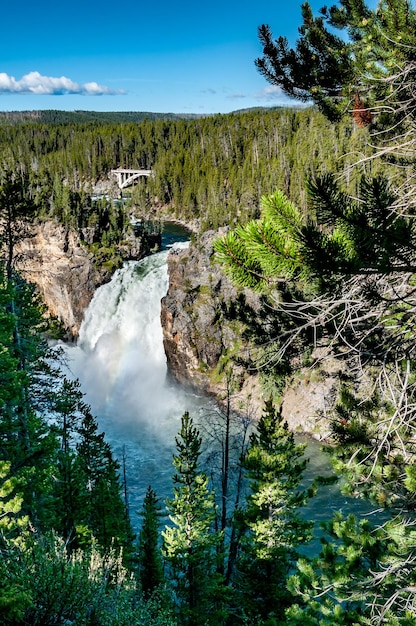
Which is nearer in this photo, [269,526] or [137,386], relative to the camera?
[269,526]

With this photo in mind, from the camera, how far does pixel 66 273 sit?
5778 cm

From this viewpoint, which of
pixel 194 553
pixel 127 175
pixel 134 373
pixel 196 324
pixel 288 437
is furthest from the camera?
pixel 127 175

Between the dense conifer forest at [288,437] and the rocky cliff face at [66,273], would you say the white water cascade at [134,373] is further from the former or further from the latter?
the dense conifer forest at [288,437]

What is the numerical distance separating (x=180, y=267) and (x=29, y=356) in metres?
31.4

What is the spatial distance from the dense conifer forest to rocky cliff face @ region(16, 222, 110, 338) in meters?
32.2

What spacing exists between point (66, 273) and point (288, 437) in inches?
1802

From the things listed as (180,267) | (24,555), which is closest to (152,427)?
(180,267)

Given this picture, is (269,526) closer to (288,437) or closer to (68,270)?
(288,437)

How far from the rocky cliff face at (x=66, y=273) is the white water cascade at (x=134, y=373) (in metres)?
1.71

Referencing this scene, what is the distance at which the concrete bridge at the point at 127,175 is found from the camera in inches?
4715

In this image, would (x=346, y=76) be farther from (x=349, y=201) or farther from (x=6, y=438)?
(x=6, y=438)

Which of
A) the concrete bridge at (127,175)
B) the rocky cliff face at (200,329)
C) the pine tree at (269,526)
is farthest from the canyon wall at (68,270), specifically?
the concrete bridge at (127,175)

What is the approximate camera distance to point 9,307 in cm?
1658

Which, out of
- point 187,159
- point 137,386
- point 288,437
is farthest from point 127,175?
point 288,437
